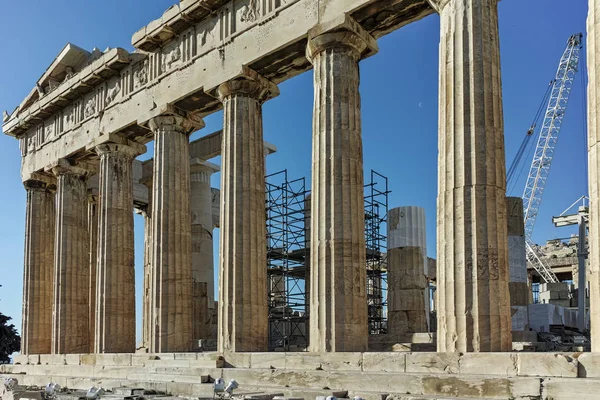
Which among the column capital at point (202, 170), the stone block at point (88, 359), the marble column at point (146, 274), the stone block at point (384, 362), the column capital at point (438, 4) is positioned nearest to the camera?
the stone block at point (384, 362)

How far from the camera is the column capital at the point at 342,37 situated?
19.1 meters

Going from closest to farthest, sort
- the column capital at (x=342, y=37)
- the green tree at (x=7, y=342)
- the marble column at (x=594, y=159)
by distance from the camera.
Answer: the marble column at (x=594, y=159) → the column capital at (x=342, y=37) → the green tree at (x=7, y=342)

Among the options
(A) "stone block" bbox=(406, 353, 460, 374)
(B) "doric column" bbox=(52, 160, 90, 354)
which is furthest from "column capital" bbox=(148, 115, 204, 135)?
(A) "stone block" bbox=(406, 353, 460, 374)

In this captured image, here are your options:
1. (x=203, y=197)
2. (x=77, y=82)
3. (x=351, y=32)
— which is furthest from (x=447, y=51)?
(x=203, y=197)

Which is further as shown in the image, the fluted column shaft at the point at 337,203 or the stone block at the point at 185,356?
the stone block at the point at 185,356

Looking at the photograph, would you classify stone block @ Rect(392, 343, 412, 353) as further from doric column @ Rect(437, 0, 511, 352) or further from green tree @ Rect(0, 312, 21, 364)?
green tree @ Rect(0, 312, 21, 364)

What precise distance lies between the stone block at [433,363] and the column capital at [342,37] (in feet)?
28.9

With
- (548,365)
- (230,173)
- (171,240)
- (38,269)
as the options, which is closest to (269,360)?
(230,173)

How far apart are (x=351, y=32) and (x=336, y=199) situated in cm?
466

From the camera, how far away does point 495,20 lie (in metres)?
16.2

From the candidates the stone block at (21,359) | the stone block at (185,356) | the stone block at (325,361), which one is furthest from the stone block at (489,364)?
the stone block at (21,359)

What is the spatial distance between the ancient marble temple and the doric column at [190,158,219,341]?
9 cm

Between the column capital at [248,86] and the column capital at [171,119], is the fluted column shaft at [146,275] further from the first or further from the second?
the column capital at [248,86]

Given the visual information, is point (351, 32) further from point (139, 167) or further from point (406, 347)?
point (139, 167)
